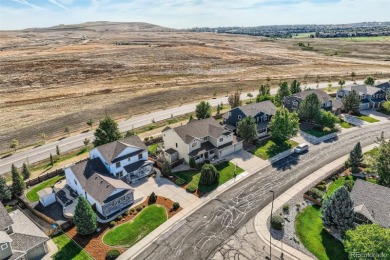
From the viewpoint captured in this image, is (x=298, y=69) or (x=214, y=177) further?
(x=298, y=69)

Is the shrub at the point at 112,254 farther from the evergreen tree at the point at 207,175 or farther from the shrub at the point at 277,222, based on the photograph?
the shrub at the point at 277,222

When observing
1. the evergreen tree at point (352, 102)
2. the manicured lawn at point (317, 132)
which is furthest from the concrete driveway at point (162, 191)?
the evergreen tree at point (352, 102)

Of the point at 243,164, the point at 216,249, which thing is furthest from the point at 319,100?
the point at 216,249

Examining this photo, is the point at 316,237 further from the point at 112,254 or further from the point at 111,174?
the point at 111,174

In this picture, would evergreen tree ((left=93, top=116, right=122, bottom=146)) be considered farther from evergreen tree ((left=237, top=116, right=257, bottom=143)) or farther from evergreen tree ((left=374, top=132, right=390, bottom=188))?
evergreen tree ((left=374, top=132, right=390, bottom=188))

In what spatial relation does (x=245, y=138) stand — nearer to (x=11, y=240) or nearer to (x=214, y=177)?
(x=214, y=177)

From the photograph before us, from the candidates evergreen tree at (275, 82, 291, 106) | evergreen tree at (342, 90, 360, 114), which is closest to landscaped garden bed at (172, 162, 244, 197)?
evergreen tree at (275, 82, 291, 106)

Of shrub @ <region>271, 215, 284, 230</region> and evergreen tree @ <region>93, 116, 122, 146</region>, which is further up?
evergreen tree @ <region>93, 116, 122, 146</region>

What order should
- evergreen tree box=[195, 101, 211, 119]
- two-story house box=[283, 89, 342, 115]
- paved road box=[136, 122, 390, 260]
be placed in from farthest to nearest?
1. two-story house box=[283, 89, 342, 115]
2. evergreen tree box=[195, 101, 211, 119]
3. paved road box=[136, 122, 390, 260]
